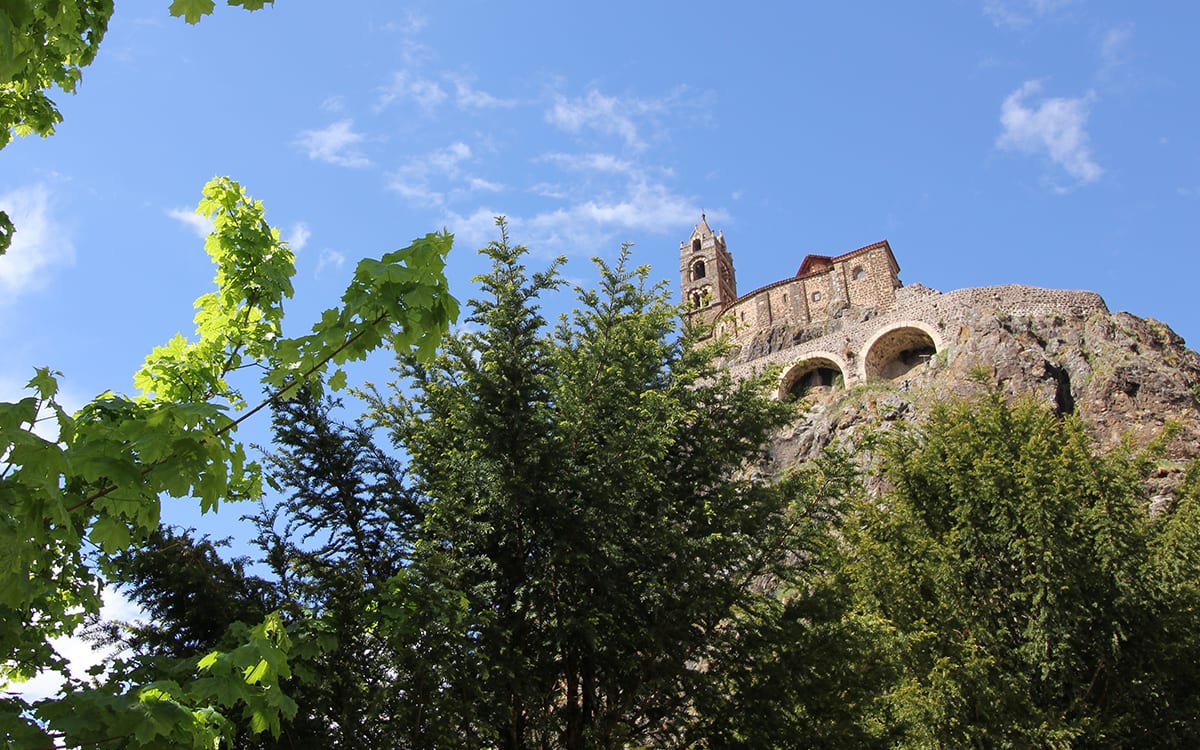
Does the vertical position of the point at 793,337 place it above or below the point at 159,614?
above

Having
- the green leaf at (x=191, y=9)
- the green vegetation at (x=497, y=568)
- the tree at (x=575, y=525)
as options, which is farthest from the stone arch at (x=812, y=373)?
the green leaf at (x=191, y=9)

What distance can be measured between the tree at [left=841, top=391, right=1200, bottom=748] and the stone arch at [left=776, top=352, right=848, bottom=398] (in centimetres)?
3494

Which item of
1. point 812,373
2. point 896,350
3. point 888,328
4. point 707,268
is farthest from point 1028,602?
point 707,268

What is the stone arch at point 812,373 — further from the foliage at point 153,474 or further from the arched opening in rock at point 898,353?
the foliage at point 153,474

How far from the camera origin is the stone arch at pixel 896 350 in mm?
51406

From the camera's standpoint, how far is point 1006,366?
43.6m

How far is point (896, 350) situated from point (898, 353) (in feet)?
0.91

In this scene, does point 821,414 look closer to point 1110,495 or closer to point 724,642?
point 1110,495

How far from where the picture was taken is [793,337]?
56719 millimetres

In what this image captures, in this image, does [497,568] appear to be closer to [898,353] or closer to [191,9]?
[191,9]

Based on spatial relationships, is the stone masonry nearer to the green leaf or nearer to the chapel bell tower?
the chapel bell tower

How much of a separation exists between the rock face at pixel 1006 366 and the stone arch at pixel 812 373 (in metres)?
0.08

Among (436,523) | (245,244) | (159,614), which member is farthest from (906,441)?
(245,244)

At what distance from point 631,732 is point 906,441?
10997 millimetres
